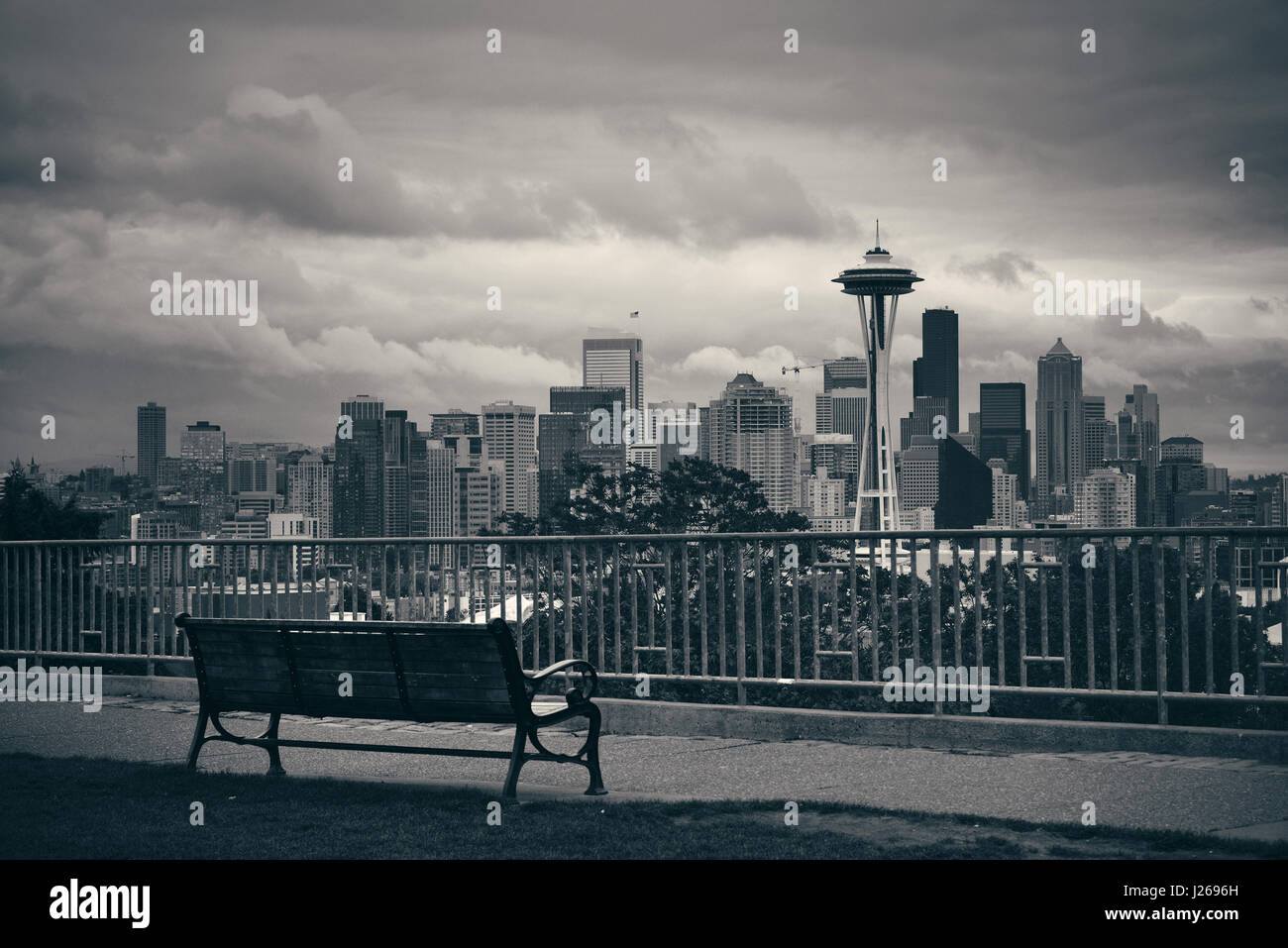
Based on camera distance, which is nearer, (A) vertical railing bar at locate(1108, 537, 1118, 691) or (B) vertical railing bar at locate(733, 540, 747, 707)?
(A) vertical railing bar at locate(1108, 537, 1118, 691)

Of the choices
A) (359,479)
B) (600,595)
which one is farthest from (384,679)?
(359,479)

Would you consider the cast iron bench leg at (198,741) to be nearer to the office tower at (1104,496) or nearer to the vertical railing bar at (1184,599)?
the vertical railing bar at (1184,599)

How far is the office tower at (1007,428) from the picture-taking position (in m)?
101

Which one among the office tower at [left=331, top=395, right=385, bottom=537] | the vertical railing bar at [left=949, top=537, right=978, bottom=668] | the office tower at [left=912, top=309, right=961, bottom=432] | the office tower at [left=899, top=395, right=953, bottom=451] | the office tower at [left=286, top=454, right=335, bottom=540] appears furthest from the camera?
the office tower at [left=912, top=309, right=961, bottom=432]

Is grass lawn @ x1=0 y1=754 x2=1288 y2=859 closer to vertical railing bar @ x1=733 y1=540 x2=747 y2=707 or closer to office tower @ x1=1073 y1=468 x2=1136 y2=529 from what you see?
vertical railing bar @ x1=733 y1=540 x2=747 y2=707

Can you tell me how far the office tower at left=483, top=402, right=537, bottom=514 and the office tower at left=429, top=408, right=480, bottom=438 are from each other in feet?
Result: 1.76

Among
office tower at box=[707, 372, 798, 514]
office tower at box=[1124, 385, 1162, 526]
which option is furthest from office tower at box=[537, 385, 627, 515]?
office tower at box=[1124, 385, 1162, 526]

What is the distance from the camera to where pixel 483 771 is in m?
8.95

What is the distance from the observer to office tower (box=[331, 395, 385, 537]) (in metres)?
37.2

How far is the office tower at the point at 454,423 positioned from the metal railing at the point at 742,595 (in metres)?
37.3
